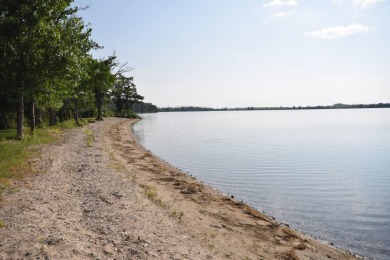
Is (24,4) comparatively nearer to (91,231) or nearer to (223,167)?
(223,167)

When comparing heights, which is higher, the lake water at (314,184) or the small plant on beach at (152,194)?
the small plant on beach at (152,194)

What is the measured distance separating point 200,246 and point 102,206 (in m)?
5.02

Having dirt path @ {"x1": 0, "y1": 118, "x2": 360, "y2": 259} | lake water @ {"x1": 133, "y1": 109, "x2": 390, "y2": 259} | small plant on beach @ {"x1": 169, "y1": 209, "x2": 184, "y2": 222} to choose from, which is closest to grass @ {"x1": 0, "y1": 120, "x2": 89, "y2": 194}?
dirt path @ {"x1": 0, "y1": 118, "x2": 360, "y2": 259}

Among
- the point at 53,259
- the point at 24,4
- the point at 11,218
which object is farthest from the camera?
the point at 24,4

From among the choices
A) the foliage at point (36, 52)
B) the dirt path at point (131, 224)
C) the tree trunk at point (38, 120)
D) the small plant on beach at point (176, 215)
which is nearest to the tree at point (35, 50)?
the foliage at point (36, 52)

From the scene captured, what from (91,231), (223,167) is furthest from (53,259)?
(223,167)

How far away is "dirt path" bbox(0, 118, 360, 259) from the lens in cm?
979

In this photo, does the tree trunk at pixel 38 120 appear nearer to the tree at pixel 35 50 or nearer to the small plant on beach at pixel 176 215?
the tree at pixel 35 50

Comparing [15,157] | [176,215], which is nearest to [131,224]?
[176,215]

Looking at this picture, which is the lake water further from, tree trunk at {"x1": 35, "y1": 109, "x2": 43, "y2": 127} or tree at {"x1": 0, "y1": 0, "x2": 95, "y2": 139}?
tree trunk at {"x1": 35, "y1": 109, "x2": 43, "y2": 127}

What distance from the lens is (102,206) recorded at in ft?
45.3

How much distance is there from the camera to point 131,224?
1199cm

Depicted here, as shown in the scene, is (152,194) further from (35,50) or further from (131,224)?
(35,50)

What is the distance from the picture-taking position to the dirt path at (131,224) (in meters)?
9.79
